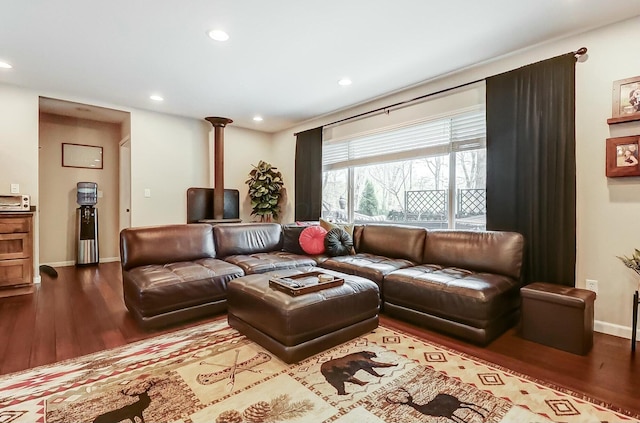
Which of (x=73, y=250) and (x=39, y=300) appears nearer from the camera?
(x=39, y=300)

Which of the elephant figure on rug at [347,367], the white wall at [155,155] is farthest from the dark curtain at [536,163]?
the white wall at [155,155]

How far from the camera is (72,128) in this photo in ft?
17.3

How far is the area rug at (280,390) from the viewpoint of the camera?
149 cm

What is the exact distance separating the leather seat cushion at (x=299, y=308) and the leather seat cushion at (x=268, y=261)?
2.08 feet

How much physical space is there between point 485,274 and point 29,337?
3.66 meters

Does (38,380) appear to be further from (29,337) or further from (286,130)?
(286,130)

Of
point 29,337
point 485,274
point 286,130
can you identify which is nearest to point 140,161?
point 286,130

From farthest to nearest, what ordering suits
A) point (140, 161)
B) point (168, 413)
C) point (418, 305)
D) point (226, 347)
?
point (140, 161)
point (418, 305)
point (226, 347)
point (168, 413)

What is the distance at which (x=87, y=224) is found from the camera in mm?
5137

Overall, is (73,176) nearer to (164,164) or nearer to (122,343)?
(164,164)

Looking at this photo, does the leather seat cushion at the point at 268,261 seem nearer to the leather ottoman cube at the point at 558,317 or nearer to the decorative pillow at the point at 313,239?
the decorative pillow at the point at 313,239

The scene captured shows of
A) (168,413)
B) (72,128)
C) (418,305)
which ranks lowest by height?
(168,413)

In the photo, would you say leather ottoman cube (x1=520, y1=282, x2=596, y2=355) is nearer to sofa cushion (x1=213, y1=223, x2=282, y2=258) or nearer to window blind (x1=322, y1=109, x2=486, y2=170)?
window blind (x1=322, y1=109, x2=486, y2=170)

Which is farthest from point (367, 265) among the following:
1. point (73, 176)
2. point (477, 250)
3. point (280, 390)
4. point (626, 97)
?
point (73, 176)
